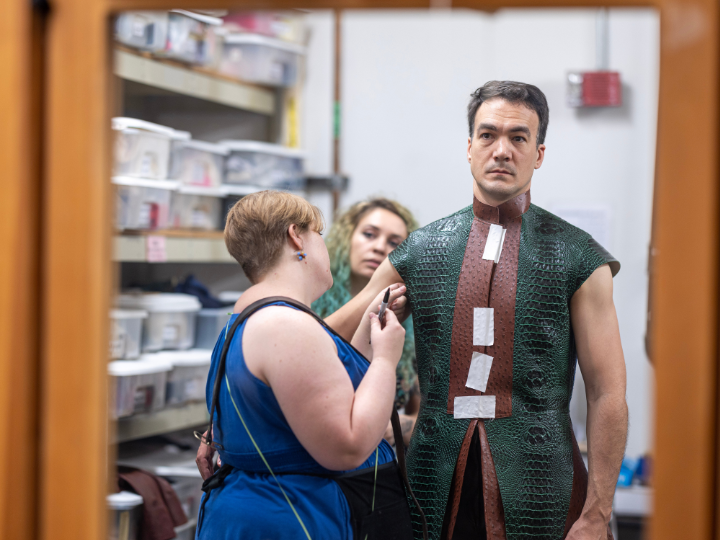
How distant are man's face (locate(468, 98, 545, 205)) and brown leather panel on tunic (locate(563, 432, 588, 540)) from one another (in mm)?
458

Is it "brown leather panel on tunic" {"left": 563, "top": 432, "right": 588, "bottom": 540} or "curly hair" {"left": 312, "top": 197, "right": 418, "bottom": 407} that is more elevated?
"curly hair" {"left": 312, "top": 197, "right": 418, "bottom": 407}

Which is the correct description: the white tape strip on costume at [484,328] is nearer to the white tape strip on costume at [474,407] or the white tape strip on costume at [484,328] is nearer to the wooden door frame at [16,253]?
the white tape strip on costume at [474,407]

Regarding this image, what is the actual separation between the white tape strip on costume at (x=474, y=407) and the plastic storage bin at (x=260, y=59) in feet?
5.86

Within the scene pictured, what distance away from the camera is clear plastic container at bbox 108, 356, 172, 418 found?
1.86 m

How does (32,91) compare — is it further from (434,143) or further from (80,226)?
(434,143)

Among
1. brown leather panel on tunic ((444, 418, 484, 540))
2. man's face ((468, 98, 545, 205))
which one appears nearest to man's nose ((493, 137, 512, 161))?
man's face ((468, 98, 545, 205))

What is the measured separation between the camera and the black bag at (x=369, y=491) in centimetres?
94

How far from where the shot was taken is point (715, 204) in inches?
21.9

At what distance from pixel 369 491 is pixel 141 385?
3.92ft

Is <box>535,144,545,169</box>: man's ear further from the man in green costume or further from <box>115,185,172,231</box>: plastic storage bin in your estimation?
<box>115,185,172,231</box>: plastic storage bin

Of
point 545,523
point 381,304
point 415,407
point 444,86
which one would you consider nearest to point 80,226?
point 381,304

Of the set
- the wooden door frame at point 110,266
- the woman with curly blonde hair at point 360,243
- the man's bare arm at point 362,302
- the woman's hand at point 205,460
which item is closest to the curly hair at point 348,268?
the woman with curly blonde hair at point 360,243

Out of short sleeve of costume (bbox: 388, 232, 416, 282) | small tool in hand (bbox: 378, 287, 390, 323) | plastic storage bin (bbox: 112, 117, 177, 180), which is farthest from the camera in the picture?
plastic storage bin (bbox: 112, 117, 177, 180)

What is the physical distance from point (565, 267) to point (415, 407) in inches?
24.6
